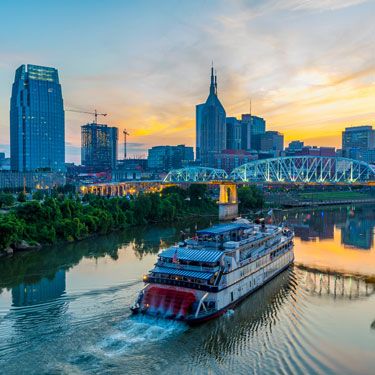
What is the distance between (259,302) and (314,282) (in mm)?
5678

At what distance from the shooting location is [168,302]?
20156 millimetres

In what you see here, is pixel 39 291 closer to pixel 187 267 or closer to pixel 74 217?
pixel 187 267

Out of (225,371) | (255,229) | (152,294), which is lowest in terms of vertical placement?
(225,371)

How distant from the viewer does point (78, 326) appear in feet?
61.0

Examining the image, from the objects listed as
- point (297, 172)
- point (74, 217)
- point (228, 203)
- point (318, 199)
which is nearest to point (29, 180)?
point (228, 203)

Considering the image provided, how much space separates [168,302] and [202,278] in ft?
6.73

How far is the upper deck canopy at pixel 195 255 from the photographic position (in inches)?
836

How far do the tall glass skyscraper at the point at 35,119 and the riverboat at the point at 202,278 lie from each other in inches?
4877

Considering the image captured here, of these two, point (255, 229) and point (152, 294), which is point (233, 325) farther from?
point (255, 229)

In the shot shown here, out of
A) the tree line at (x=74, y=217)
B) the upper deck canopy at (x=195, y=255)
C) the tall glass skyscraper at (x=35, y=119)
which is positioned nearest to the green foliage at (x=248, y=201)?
the tree line at (x=74, y=217)

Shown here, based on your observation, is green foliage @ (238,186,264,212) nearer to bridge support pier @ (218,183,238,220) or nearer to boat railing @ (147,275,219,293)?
bridge support pier @ (218,183,238,220)

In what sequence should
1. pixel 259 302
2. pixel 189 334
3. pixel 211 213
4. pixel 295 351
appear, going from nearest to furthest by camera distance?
pixel 295 351, pixel 189 334, pixel 259 302, pixel 211 213

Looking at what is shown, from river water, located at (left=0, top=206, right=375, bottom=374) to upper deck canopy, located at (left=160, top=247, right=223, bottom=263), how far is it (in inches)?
116

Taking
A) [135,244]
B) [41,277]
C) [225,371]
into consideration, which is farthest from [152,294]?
[135,244]
